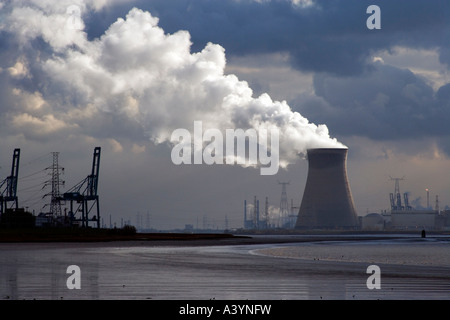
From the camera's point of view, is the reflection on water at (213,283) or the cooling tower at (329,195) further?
the cooling tower at (329,195)

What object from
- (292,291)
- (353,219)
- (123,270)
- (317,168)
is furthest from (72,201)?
(292,291)

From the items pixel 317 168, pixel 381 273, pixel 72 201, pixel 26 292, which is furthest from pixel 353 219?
pixel 26 292

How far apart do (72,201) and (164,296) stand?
453 ft

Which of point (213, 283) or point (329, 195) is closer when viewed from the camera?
point (213, 283)

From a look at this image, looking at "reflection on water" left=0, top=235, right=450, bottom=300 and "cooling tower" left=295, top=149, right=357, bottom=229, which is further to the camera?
"cooling tower" left=295, top=149, right=357, bottom=229

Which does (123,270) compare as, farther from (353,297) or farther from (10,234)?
(10,234)

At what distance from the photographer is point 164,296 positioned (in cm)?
1816

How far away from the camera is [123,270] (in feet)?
91.7
